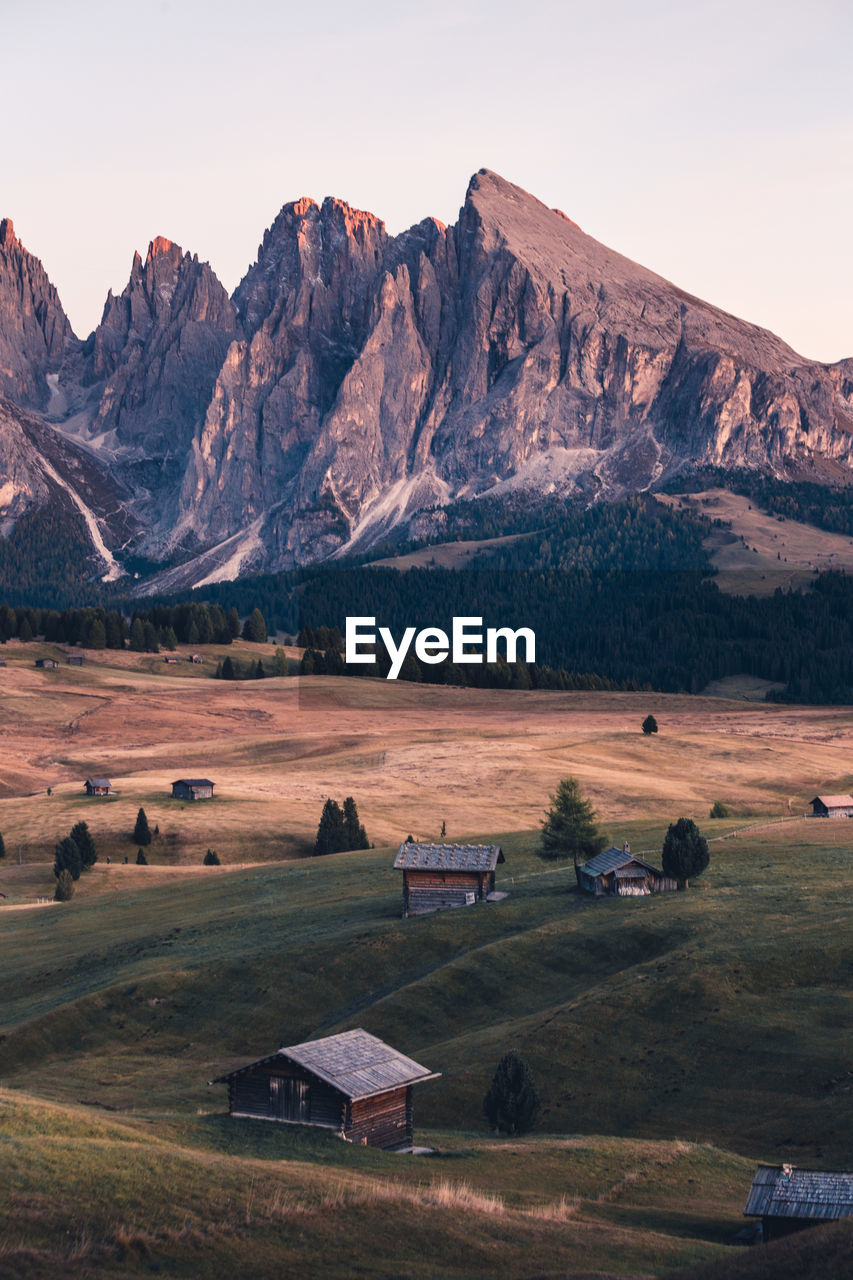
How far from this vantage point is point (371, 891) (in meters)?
79.5

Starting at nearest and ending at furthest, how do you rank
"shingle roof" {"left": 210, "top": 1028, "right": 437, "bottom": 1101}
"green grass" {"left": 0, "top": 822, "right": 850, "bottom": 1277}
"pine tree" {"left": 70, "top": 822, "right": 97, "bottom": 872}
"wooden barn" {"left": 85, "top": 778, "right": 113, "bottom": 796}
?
1. "green grass" {"left": 0, "top": 822, "right": 850, "bottom": 1277}
2. "shingle roof" {"left": 210, "top": 1028, "right": 437, "bottom": 1101}
3. "pine tree" {"left": 70, "top": 822, "right": 97, "bottom": 872}
4. "wooden barn" {"left": 85, "top": 778, "right": 113, "bottom": 796}

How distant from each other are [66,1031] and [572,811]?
36.6 metres

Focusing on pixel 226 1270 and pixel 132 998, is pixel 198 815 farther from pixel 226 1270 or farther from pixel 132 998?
pixel 226 1270

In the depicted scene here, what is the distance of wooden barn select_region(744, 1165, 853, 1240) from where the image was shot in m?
32.9

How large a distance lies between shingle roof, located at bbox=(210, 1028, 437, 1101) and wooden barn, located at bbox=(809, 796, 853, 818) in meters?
68.0

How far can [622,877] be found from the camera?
71438mm

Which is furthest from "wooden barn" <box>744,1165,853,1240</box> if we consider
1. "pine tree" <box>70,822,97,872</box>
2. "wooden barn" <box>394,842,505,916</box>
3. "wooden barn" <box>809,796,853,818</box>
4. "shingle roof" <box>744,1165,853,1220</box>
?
"pine tree" <box>70,822,97,872</box>

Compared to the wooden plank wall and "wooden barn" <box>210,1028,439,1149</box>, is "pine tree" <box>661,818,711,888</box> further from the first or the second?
the wooden plank wall

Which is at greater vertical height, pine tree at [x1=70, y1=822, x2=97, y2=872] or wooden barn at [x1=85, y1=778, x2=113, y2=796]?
wooden barn at [x1=85, y1=778, x2=113, y2=796]

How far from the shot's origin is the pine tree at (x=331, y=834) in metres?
102

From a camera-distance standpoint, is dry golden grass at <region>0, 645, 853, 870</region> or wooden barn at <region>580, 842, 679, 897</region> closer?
wooden barn at <region>580, 842, 679, 897</region>

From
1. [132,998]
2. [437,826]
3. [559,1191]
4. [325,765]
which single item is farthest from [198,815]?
[559,1191]

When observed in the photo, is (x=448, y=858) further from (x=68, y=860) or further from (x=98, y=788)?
(x=98, y=788)

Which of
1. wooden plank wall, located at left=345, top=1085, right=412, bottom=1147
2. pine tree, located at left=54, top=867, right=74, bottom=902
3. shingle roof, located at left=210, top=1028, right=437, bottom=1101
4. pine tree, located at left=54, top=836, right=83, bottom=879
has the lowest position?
pine tree, located at left=54, top=867, right=74, bottom=902
